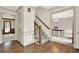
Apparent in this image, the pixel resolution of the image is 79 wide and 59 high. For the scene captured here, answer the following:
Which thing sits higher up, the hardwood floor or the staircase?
the staircase

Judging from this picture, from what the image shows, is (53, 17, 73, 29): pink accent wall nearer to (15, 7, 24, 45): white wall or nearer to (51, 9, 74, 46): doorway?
(51, 9, 74, 46): doorway

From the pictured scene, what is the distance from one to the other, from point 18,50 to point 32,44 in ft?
1.17

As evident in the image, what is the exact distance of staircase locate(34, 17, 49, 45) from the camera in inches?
79.4

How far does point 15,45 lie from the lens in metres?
1.93

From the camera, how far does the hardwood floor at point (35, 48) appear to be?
1883 mm

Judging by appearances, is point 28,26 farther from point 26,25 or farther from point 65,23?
point 65,23

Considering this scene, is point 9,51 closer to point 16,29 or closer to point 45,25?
point 16,29

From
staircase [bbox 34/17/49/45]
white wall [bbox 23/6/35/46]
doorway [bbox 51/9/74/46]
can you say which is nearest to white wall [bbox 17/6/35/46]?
white wall [bbox 23/6/35/46]

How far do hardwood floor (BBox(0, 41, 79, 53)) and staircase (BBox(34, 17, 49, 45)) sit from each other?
0.43ft

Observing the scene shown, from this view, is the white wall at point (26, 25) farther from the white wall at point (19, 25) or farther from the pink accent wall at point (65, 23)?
the pink accent wall at point (65, 23)

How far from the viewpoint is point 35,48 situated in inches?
75.8

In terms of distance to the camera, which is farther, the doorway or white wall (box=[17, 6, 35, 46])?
the doorway

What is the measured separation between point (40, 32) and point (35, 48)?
45 cm

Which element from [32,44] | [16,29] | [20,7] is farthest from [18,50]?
[20,7]
